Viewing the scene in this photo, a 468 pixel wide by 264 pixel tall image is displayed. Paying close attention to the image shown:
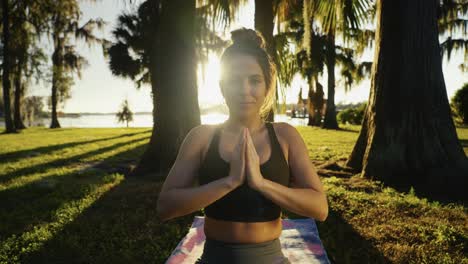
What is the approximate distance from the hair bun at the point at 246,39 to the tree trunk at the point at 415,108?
207 inches

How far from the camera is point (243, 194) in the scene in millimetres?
1680

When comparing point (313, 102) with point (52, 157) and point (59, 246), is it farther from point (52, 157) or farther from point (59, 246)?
point (59, 246)

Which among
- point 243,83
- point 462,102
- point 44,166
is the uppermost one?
point 462,102

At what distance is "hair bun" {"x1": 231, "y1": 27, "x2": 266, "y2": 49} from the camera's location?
1901 mm

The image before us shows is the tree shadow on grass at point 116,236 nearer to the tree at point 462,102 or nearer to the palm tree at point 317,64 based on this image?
the palm tree at point 317,64

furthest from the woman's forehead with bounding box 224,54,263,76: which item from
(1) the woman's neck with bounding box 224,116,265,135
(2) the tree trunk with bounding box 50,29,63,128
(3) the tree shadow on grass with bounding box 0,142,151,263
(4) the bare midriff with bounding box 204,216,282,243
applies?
(2) the tree trunk with bounding box 50,29,63,128

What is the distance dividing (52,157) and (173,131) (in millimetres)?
6745

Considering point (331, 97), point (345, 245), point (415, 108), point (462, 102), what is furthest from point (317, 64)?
point (345, 245)

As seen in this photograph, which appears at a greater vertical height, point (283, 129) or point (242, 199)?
point (283, 129)

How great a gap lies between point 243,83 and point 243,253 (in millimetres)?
966

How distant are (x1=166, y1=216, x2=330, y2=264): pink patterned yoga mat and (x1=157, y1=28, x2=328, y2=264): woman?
5.65 feet

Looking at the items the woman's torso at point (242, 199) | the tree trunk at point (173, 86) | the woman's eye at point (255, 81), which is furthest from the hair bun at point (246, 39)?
the tree trunk at point (173, 86)

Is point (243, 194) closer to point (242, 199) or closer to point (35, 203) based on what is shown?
point (242, 199)

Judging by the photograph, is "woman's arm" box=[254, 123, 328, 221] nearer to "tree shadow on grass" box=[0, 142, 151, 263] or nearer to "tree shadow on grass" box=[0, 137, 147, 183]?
"tree shadow on grass" box=[0, 142, 151, 263]
